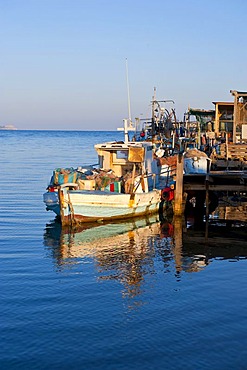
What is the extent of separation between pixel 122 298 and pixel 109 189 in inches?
455

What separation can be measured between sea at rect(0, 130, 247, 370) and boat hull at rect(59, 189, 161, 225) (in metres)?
0.56

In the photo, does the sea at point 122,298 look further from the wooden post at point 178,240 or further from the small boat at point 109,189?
the small boat at point 109,189

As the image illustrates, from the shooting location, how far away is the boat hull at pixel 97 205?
24141 millimetres

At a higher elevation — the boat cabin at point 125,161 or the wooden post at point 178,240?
the boat cabin at point 125,161

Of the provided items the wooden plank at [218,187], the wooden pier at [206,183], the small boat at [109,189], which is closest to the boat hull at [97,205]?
the small boat at [109,189]

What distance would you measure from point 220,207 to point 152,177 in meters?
4.92

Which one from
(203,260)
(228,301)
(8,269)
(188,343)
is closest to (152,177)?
(203,260)

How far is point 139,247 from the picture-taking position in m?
21.0

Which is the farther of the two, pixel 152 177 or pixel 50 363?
pixel 152 177

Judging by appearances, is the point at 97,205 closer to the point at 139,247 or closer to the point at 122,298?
the point at 139,247

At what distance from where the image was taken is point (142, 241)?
22250 mm

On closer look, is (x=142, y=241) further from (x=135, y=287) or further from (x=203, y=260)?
(x=135, y=287)

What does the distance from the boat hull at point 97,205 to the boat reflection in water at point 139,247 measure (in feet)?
1.48

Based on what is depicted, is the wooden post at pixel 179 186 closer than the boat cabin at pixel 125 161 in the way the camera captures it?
Yes
